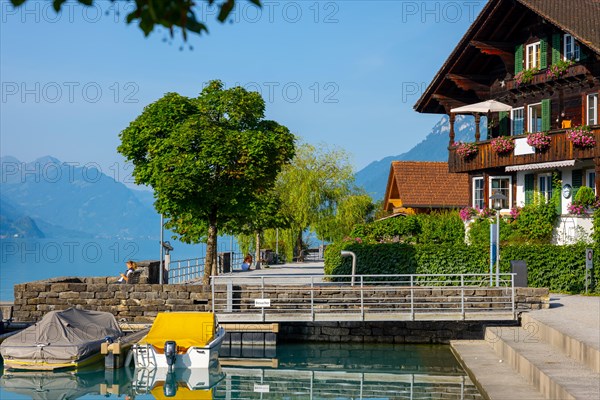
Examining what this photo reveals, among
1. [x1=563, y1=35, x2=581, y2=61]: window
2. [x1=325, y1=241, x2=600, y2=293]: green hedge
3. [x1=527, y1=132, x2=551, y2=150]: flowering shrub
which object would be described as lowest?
[x1=325, y1=241, x2=600, y2=293]: green hedge

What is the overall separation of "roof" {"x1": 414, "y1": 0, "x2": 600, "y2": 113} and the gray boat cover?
63.1 feet

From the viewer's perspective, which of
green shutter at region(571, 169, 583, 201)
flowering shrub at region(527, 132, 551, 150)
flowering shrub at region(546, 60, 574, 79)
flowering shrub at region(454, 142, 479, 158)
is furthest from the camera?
flowering shrub at region(454, 142, 479, 158)

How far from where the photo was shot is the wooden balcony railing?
33.4 metres

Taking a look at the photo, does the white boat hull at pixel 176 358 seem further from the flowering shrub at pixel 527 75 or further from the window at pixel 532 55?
the window at pixel 532 55

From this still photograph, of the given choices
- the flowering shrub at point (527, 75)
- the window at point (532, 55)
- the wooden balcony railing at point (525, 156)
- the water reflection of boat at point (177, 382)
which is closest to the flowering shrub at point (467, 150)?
the wooden balcony railing at point (525, 156)

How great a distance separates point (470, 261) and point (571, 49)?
31.1ft

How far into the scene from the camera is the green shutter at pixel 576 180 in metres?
35.4

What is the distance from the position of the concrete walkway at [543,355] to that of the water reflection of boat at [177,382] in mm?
6290

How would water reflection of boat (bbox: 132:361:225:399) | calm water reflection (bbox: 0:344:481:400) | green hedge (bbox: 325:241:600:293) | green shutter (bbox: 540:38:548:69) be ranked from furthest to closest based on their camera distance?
green shutter (bbox: 540:38:548:69)
green hedge (bbox: 325:241:600:293)
calm water reflection (bbox: 0:344:481:400)
water reflection of boat (bbox: 132:361:225:399)

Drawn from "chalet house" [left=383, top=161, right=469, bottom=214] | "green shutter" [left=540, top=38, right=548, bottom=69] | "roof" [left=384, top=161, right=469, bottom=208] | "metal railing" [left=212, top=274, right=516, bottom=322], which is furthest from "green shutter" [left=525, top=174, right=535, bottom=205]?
"roof" [left=384, top=161, right=469, bottom=208]

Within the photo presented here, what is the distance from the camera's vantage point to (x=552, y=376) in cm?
1814

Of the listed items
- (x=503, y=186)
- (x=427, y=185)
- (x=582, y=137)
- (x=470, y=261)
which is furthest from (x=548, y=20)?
(x=427, y=185)

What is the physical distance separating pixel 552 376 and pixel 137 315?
1459cm

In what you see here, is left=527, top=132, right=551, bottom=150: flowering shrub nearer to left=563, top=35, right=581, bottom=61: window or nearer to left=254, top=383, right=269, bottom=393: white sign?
left=563, top=35, right=581, bottom=61: window
